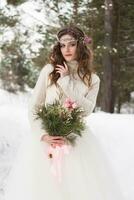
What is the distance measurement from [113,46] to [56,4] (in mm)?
2528

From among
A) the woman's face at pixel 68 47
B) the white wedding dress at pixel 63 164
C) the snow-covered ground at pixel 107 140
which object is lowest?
the snow-covered ground at pixel 107 140

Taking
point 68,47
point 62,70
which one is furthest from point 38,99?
point 68,47

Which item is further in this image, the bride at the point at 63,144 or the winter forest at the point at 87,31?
the winter forest at the point at 87,31

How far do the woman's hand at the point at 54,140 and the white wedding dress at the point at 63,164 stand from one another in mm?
164

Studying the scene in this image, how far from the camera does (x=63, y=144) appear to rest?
490cm

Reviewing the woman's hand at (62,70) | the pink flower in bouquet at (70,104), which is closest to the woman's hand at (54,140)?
the pink flower in bouquet at (70,104)

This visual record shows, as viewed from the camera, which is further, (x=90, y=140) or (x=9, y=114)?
(x=9, y=114)

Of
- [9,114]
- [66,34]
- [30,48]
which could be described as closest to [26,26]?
A: [30,48]

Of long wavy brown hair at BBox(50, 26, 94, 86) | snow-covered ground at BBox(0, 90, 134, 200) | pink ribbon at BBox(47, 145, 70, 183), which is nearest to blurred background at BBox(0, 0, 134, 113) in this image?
snow-covered ground at BBox(0, 90, 134, 200)

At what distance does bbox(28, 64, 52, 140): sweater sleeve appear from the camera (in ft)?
16.8

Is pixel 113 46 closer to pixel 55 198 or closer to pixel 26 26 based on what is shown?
pixel 26 26

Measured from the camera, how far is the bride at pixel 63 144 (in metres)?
5.05

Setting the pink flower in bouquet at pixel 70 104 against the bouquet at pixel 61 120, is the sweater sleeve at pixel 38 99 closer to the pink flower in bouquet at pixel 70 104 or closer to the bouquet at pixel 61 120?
the bouquet at pixel 61 120

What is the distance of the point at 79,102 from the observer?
5051mm
